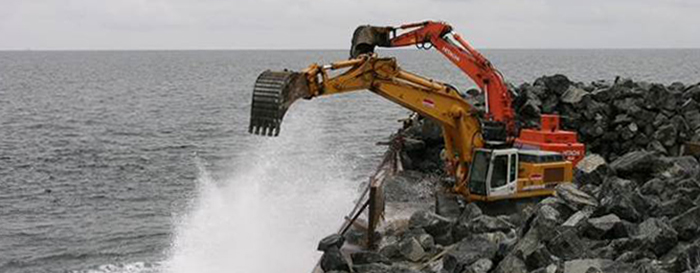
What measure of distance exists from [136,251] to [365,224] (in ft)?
24.3

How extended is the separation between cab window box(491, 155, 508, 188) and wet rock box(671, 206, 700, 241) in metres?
5.80

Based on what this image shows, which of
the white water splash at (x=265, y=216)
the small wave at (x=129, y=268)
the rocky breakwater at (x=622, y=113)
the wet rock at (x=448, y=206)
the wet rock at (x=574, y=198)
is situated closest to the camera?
the wet rock at (x=574, y=198)

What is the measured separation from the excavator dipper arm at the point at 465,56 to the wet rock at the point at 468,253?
5956 mm

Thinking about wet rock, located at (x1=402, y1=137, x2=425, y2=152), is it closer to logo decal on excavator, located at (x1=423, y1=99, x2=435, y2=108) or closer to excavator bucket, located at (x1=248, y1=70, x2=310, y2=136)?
logo decal on excavator, located at (x1=423, y1=99, x2=435, y2=108)

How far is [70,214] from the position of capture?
2527 centimetres

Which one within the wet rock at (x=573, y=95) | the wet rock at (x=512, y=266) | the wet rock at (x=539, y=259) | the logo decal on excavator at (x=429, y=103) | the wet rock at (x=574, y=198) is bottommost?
the wet rock at (x=512, y=266)

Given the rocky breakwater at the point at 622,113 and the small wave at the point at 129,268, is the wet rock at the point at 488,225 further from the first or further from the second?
the rocky breakwater at the point at 622,113

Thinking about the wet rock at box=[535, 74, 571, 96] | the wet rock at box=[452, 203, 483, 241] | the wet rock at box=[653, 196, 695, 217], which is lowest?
the wet rock at box=[452, 203, 483, 241]

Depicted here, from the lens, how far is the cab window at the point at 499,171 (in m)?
16.9

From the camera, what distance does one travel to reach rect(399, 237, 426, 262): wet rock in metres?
14.3

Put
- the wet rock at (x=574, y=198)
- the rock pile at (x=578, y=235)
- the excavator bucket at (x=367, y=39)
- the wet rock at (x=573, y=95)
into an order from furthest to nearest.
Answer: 1. the wet rock at (x=573, y=95)
2. the excavator bucket at (x=367, y=39)
3. the wet rock at (x=574, y=198)
4. the rock pile at (x=578, y=235)

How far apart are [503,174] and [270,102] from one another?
5363mm

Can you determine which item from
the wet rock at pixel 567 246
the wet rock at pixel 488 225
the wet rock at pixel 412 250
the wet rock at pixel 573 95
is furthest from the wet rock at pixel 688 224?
the wet rock at pixel 573 95

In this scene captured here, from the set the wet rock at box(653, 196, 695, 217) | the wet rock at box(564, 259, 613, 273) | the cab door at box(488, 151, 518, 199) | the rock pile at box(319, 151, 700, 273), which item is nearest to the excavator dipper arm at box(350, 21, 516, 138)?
the cab door at box(488, 151, 518, 199)
